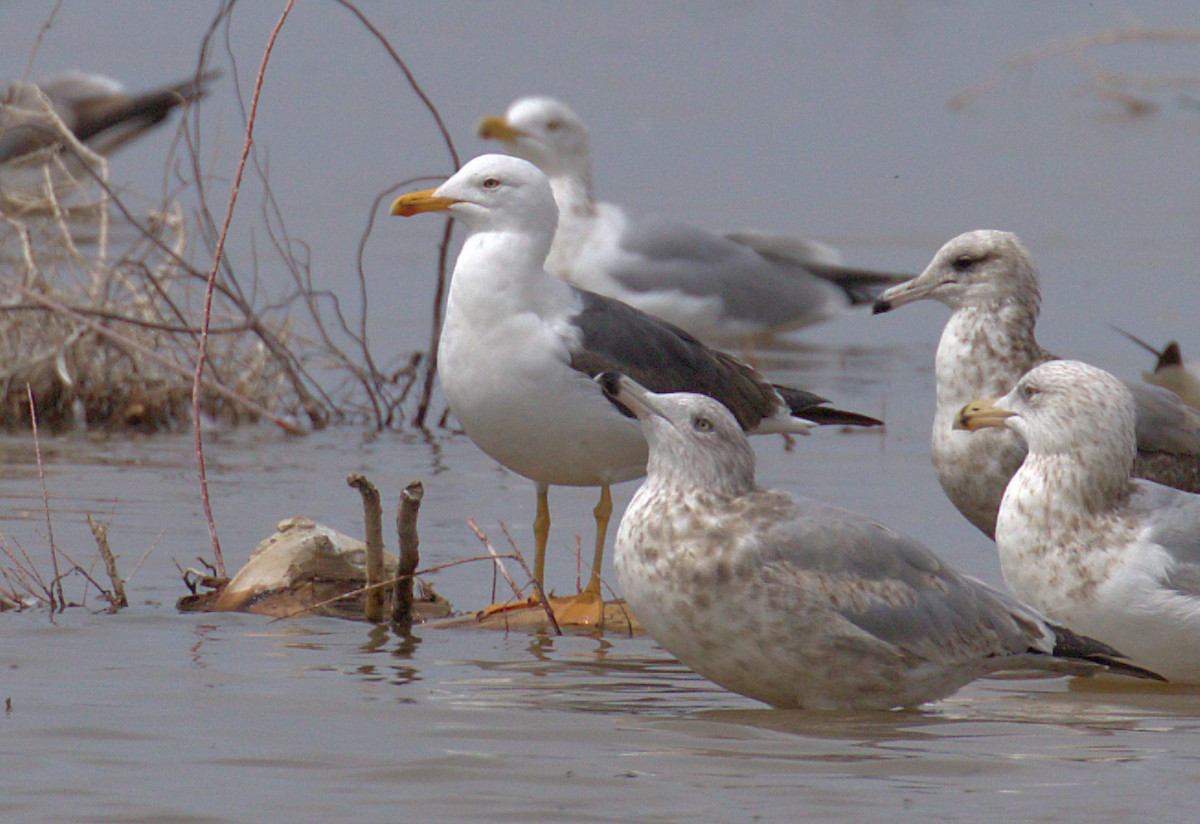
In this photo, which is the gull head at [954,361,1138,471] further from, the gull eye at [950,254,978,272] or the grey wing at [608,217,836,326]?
the grey wing at [608,217,836,326]

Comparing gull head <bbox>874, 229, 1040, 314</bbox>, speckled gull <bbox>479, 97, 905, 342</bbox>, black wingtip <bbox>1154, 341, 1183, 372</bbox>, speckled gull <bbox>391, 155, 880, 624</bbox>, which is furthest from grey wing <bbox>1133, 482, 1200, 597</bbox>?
speckled gull <bbox>479, 97, 905, 342</bbox>

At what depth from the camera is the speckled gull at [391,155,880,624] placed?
630 centimetres

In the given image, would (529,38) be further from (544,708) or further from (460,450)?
(544,708)

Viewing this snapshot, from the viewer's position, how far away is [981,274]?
708 centimetres

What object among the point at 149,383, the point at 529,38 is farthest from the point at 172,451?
the point at 529,38

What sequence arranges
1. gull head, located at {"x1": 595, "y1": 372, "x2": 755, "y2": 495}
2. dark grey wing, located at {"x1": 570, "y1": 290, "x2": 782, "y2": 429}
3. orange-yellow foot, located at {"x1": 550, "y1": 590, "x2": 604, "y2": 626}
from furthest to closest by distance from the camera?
dark grey wing, located at {"x1": 570, "y1": 290, "x2": 782, "y2": 429} < orange-yellow foot, located at {"x1": 550, "y1": 590, "x2": 604, "y2": 626} < gull head, located at {"x1": 595, "y1": 372, "x2": 755, "y2": 495}

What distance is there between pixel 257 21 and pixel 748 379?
60.6 ft

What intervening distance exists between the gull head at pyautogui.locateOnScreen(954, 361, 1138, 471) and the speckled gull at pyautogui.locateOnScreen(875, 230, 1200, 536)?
1.58ft

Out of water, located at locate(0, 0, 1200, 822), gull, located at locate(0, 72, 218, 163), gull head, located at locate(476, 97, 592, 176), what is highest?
gull, located at locate(0, 72, 218, 163)

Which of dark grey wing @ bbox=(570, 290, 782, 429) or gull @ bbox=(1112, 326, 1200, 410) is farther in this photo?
gull @ bbox=(1112, 326, 1200, 410)

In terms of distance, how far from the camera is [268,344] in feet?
29.3

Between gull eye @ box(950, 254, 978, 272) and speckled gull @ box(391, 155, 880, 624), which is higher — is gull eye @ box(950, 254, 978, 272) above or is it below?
above

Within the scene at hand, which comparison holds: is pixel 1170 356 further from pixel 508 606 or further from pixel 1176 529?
pixel 508 606

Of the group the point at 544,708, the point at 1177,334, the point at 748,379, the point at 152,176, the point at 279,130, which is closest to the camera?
the point at 544,708
